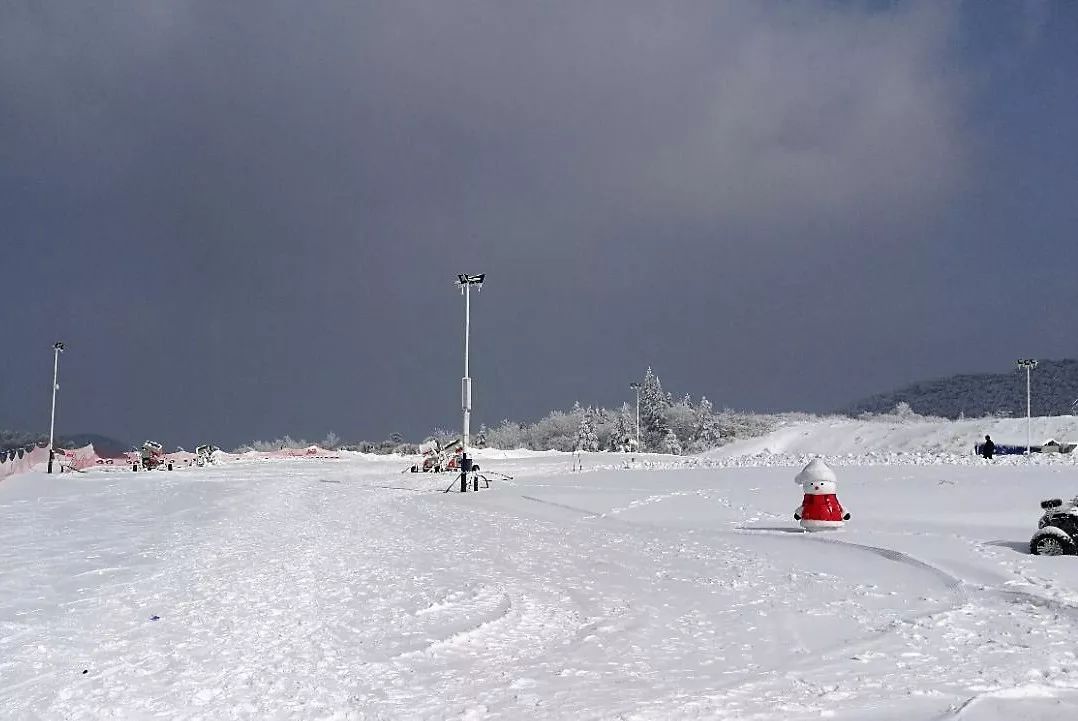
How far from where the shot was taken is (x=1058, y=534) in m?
10.5

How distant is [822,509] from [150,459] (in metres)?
46.4

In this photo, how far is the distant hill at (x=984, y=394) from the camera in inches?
4476

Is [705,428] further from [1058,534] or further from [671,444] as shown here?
[1058,534]

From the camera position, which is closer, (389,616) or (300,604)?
(389,616)

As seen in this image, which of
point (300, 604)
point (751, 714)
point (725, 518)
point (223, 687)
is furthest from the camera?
point (725, 518)

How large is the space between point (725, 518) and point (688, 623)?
33.8 ft

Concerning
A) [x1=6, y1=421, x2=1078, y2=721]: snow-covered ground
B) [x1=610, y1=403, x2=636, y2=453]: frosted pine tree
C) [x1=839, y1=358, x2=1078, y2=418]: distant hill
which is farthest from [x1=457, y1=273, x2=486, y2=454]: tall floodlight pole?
[x1=839, y1=358, x2=1078, y2=418]: distant hill

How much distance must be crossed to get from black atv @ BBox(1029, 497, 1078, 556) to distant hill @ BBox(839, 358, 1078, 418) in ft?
349

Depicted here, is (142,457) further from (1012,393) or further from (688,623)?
(1012,393)

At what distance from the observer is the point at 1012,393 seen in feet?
384

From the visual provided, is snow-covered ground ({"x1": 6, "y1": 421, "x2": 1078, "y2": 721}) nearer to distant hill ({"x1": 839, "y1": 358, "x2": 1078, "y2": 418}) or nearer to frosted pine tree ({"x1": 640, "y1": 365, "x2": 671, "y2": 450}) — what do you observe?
frosted pine tree ({"x1": 640, "y1": 365, "x2": 671, "y2": 450})

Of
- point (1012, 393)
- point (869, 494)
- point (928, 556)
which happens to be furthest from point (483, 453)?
point (1012, 393)

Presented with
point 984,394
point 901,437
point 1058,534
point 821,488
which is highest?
point 984,394

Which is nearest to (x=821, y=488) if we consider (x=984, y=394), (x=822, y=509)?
(x=822, y=509)
